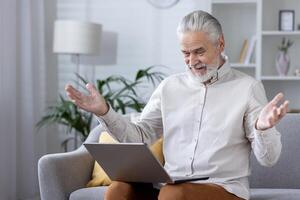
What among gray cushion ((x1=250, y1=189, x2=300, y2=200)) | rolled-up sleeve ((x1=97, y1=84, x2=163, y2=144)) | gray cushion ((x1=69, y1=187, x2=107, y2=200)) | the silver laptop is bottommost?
gray cushion ((x1=69, y1=187, x2=107, y2=200))

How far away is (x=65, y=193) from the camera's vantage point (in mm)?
3020

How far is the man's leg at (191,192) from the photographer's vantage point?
2.07 metres

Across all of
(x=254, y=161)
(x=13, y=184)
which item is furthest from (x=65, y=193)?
(x=13, y=184)

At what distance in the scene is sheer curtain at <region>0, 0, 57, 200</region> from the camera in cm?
432

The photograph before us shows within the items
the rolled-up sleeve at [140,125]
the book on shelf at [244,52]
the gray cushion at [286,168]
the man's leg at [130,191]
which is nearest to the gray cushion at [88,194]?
the rolled-up sleeve at [140,125]

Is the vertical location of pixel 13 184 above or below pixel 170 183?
below

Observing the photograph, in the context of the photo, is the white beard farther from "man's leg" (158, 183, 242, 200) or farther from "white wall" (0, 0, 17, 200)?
"white wall" (0, 0, 17, 200)

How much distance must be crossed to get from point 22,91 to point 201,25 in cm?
253

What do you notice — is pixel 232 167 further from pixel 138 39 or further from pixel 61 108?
pixel 138 39

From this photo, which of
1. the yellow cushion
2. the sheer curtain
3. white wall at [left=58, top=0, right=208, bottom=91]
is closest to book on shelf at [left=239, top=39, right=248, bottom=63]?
white wall at [left=58, top=0, right=208, bottom=91]

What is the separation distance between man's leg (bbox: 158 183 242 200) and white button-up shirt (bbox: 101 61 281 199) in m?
0.09

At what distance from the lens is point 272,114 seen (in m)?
1.98

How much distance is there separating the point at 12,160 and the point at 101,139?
1342 mm

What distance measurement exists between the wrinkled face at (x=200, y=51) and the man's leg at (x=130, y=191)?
18.5 inches
